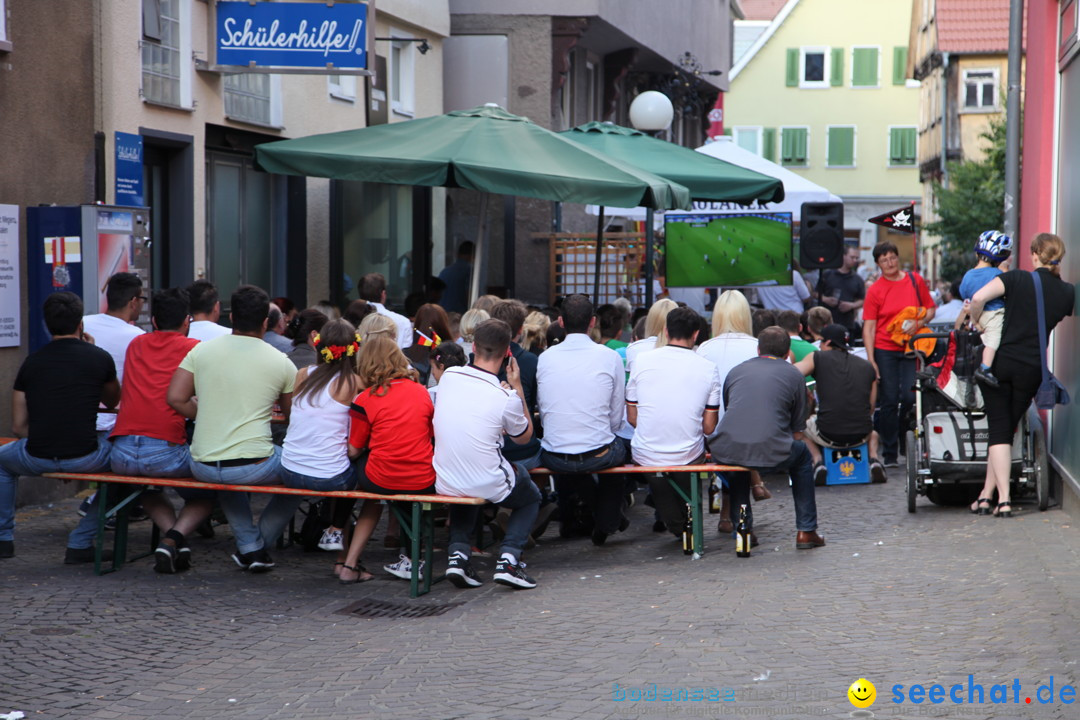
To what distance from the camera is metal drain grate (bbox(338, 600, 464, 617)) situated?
7.71m

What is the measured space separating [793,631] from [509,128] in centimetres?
686

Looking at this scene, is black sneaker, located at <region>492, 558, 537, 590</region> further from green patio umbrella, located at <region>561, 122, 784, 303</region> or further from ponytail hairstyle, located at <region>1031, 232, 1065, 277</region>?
green patio umbrella, located at <region>561, 122, 784, 303</region>

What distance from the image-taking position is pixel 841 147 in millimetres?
65812

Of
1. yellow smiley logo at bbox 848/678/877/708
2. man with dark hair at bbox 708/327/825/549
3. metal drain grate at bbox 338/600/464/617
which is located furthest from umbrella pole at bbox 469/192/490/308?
yellow smiley logo at bbox 848/678/877/708

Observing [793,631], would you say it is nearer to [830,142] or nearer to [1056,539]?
[1056,539]

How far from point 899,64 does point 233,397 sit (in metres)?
61.3

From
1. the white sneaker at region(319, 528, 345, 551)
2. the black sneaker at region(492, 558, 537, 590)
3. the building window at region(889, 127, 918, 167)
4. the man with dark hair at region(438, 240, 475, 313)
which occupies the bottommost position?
the white sneaker at region(319, 528, 345, 551)

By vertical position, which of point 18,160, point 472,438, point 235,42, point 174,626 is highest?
point 235,42

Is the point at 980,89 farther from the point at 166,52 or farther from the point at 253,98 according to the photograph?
the point at 166,52

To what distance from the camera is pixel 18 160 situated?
35.8 feet

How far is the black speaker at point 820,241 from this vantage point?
17031mm

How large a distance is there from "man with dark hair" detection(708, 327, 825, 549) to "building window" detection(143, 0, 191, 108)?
6275 mm

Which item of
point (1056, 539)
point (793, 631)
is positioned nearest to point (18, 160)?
point (793, 631)

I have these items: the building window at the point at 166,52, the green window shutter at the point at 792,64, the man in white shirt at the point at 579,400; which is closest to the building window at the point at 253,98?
the building window at the point at 166,52
